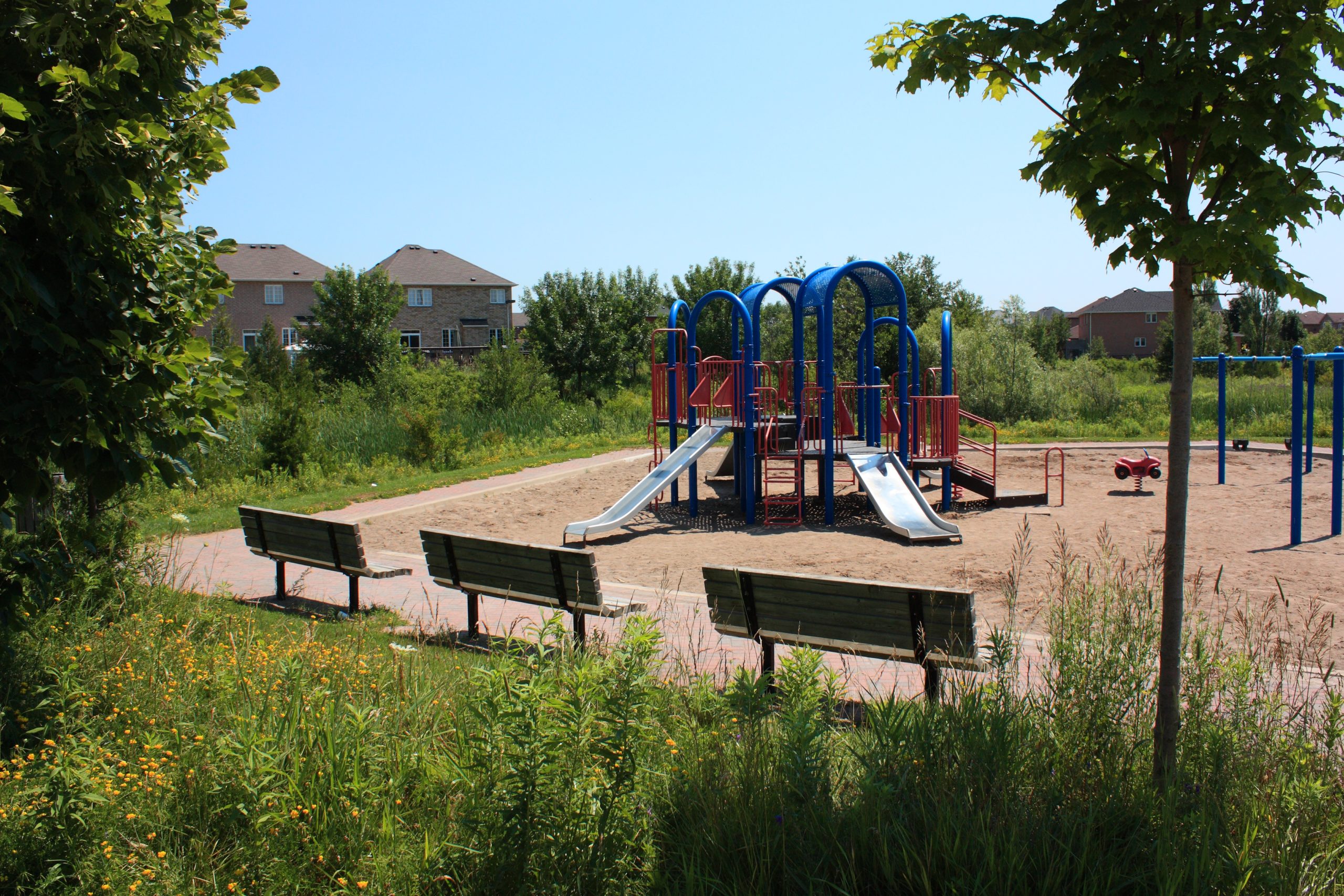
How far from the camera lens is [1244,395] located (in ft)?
93.0

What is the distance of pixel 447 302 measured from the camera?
61094 millimetres

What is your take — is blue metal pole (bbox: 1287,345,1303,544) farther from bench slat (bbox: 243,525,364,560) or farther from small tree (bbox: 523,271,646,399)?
small tree (bbox: 523,271,646,399)

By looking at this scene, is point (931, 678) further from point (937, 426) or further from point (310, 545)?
point (937, 426)

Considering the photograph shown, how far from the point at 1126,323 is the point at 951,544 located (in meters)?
82.5

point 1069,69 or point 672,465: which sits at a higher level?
point 1069,69

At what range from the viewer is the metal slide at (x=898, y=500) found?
457 inches

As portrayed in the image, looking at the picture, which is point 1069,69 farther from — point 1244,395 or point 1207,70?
point 1244,395

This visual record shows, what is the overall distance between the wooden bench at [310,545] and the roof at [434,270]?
5273 centimetres

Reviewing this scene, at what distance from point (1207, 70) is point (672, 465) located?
11.0 meters

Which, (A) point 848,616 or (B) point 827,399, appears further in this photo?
(B) point 827,399

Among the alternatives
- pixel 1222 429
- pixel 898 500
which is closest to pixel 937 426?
pixel 898 500

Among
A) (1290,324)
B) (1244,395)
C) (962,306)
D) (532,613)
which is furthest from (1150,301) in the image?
(532,613)

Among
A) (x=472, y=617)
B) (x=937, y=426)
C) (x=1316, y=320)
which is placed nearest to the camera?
(x=472, y=617)

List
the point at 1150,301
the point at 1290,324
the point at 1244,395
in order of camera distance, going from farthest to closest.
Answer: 1. the point at 1150,301
2. the point at 1290,324
3. the point at 1244,395
